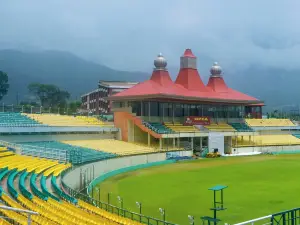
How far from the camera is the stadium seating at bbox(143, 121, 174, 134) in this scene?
42.7 metres

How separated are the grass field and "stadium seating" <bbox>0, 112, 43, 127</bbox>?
12432 mm

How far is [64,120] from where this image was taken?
42625mm

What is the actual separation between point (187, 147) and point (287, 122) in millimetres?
26586

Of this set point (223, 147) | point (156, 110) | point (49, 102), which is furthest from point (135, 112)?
point (49, 102)

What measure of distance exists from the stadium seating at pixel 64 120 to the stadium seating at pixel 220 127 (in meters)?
13.4

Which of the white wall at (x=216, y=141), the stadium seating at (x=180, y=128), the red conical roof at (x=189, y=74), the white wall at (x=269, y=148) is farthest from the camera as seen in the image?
the red conical roof at (x=189, y=74)

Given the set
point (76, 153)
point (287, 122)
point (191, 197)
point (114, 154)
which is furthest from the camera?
point (287, 122)

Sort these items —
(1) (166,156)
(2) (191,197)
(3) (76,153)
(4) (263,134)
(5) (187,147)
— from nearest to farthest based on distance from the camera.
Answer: (2) (191,197)
(3) (76,153)
(1) (166,156)
(5) (187,147)
(4) (263,134)

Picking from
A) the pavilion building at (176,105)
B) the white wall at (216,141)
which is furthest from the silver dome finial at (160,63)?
the white wall at (216,141)

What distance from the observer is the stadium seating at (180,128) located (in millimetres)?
44781

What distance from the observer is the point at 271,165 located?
3616 centimetres

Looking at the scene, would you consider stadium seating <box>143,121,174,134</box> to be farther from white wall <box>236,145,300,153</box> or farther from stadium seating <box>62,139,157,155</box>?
white wall <box>236,145,300,153</box>

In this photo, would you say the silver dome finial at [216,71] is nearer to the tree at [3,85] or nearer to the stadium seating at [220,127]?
the stadium seating at [220,127]

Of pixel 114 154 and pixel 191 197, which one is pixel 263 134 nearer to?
pixel 114 154
